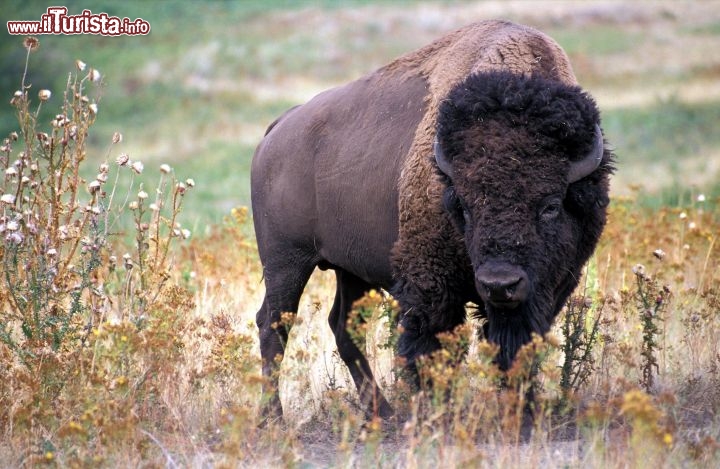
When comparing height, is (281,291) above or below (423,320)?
above

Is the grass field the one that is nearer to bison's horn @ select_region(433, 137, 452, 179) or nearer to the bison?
the bison

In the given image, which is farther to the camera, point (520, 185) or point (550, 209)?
point (550, 209)

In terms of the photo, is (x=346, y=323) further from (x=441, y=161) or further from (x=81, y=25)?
(x=81, y=25)

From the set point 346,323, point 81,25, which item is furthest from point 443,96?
point 81,25

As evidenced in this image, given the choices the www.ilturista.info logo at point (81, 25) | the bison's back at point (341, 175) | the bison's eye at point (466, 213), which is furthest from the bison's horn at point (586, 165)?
the www.ilturista.info logo at point (81, 25)

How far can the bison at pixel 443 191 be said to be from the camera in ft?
16.4

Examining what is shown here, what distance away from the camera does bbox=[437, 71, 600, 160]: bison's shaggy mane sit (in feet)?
16.6

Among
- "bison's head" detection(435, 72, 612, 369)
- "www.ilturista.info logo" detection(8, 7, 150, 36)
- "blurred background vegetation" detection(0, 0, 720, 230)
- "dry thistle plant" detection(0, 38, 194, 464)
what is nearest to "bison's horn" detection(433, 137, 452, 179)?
"bison's head" detection(435, 72, 612, 369)

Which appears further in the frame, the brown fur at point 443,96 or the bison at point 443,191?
the brown fur at point 443,96

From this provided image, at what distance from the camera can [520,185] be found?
4.93 meters

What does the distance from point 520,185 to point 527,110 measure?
428 mm

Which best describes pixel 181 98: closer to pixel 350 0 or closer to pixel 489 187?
pixel 350 0

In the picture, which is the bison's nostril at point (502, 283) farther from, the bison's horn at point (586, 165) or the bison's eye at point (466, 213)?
the bison's horn at point (586, 165)

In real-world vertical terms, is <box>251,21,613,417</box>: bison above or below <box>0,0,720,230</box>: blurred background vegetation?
below
